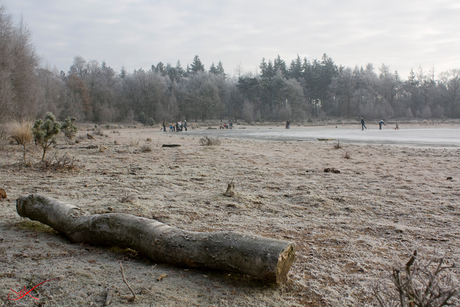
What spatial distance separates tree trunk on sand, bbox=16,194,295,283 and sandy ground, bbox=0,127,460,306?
0.38 feet

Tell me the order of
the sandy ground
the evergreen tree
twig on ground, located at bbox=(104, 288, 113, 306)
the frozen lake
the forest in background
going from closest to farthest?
twig on ground, located at bbox=(104, 288, 113, 306) < the sandy ground < the frozen lake < the forest in background < the evergreen tree

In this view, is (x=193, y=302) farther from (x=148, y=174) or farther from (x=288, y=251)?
(x=148, y=174)

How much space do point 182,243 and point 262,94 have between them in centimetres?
8182

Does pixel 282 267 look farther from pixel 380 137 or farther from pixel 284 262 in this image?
pixel 380 137

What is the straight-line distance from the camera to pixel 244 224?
4.19 metres

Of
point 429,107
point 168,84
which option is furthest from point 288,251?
point 429,107

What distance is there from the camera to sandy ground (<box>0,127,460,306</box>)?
2.46 metres

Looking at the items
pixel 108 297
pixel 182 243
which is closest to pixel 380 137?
pixel 182 243

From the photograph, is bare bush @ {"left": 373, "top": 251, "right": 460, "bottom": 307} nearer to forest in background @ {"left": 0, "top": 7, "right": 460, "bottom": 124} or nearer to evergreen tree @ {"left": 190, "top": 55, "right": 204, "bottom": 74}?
forest in background @ {"left": 0, "top": 7, "right": 460, "bottom": 124}

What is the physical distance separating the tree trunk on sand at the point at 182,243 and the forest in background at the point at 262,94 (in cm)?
5254

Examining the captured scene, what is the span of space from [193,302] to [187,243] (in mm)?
587

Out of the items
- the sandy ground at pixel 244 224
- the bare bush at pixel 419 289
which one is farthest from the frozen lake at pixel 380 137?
the bare bush at pixel 419 289

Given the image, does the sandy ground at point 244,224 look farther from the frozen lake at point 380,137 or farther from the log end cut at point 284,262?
the frozen lake at point 380,137

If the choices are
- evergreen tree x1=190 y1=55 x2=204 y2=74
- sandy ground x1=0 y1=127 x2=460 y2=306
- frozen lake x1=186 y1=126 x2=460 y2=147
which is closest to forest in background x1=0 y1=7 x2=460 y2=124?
evergreen tree x1=190 y1=55 x2=204 y2=74
